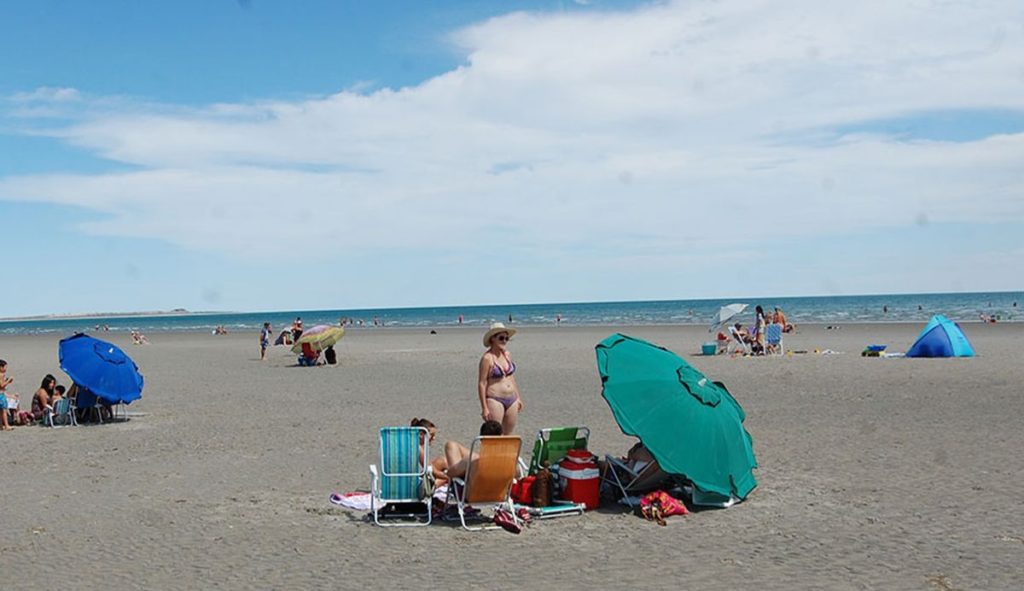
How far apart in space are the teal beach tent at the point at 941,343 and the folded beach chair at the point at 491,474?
18.8m

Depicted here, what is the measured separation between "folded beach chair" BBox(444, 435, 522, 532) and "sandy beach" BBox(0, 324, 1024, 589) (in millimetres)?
277

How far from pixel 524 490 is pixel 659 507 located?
1.16m

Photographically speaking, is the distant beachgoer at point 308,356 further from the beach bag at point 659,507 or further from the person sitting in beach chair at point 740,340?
the beach bag at point 659,507

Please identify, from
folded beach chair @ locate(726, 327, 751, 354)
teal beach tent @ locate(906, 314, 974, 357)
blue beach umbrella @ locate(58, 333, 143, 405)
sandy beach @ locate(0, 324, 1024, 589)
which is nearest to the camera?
sandy beach @ locate(0, 324, 1024, 589)

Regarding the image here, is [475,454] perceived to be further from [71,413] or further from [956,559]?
[71,413]

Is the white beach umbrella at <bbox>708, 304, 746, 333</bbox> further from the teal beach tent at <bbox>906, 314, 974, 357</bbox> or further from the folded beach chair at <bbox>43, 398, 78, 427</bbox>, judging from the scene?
the folded beach chair at <bbox>43, 398, 78, 427</bbox>

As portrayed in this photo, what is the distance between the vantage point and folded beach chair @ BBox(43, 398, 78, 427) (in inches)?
565

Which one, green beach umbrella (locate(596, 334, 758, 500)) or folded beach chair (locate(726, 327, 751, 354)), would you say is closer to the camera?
green beach umbrella (locate(596, 334, 758, 500))

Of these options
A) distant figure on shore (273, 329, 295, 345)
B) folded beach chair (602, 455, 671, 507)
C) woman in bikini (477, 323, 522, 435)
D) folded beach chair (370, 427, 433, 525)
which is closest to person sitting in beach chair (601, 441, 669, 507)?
folded beach chair (602, 455, 671, 507)

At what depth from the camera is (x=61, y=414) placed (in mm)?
14461

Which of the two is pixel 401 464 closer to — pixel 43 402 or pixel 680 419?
pixel 680 419

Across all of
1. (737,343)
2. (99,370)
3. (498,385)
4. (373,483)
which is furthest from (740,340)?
(373,483)

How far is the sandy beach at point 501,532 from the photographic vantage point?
632cm

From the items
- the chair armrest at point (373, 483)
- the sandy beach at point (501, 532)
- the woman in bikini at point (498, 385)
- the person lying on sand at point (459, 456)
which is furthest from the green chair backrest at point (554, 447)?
the chair armrest at point (373, 483)
